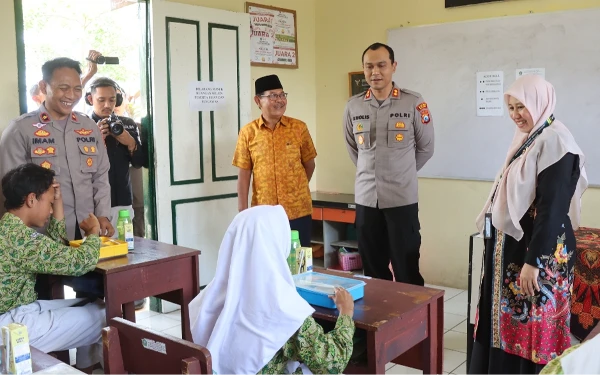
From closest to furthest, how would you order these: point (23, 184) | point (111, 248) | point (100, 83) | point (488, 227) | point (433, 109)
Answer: point (23, 184) < point (488, 227) < point (111, 248) < point (100, 83) < point (433, 109)

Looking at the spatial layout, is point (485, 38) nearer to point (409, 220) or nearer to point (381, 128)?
point (381, 128)

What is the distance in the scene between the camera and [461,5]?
448 cm

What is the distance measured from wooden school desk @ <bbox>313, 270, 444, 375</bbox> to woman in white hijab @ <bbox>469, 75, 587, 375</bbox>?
1.52ft

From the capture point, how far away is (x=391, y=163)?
11.9 ft

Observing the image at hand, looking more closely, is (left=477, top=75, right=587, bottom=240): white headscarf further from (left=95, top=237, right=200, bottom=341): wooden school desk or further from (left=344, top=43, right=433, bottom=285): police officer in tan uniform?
(left=95, top=237, right=200, bottom=341): wooden school desk

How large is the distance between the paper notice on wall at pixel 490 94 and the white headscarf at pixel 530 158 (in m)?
1.90

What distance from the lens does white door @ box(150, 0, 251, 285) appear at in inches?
162

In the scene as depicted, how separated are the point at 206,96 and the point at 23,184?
2.07 meters

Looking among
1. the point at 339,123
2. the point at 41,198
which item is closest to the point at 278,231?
the point at 41,198

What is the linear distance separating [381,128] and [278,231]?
6.52 feet

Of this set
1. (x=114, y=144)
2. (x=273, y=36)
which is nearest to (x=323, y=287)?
(x=114, y=144)

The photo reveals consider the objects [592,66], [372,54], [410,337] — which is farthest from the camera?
[592,66]

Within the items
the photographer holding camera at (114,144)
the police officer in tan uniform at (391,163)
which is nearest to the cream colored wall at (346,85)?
the photographer holding camera at (114,144)

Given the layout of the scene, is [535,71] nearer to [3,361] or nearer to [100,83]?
[100,83]
